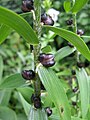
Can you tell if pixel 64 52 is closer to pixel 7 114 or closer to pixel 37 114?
pixel 37 114

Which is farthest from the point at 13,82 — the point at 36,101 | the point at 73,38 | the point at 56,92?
the point at 73,38

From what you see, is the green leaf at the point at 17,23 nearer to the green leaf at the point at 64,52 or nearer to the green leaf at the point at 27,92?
the green leaf at the point at 64,52

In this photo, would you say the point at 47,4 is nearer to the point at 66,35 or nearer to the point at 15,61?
the point at 66,35

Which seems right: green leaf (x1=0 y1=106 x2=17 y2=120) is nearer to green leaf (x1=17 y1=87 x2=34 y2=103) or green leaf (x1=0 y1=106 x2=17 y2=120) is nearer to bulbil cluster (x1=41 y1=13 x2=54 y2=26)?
green leaf (x1=17 y1=87 x2=34 y2=103)

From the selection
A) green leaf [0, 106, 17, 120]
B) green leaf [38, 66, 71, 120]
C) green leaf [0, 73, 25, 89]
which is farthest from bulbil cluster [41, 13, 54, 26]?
green leaf [0, 106, 17, 120]

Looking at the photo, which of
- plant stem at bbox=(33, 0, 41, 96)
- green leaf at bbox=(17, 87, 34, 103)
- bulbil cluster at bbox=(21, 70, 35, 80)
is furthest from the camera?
green leaf at bbox=(17, 87, 34, 103)
